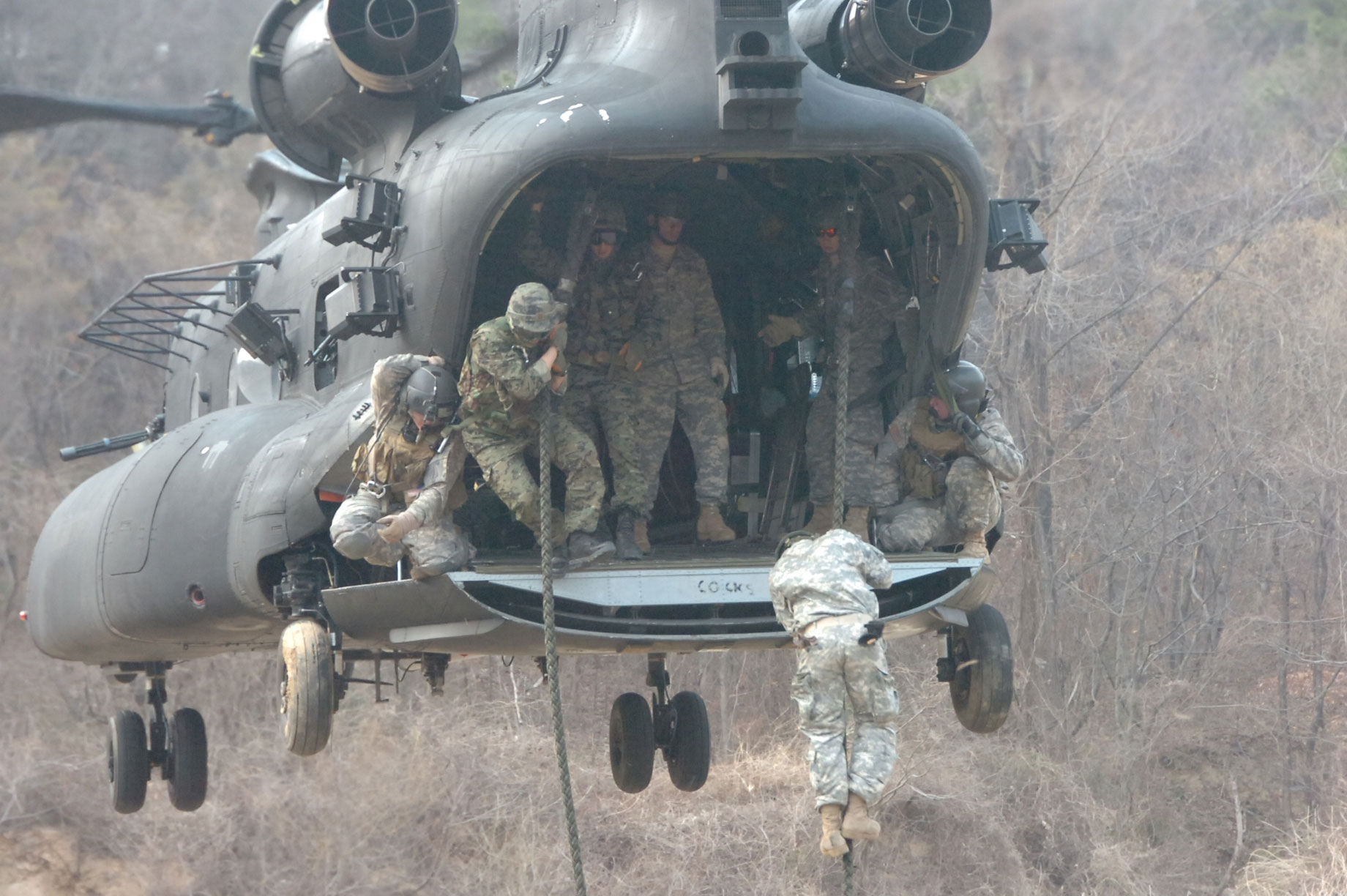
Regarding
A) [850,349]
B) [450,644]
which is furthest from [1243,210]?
[450,644]

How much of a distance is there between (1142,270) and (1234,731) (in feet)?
19.9

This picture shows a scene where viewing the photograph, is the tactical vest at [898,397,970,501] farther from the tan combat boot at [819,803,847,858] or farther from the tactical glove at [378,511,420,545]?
the tactical glove at [378,511,420,545]

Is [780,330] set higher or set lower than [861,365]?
higher

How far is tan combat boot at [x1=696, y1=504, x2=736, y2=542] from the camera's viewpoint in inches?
293

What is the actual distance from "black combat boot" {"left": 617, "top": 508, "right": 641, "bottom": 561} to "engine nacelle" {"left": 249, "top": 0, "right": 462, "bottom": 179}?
1886mm

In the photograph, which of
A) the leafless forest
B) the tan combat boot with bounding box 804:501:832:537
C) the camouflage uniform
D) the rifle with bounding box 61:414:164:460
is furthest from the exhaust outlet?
the leafless forest

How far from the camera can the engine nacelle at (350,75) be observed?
6.88m

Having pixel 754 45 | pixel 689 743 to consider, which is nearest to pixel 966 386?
pixel 754 45

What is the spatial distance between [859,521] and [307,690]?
2434 mm

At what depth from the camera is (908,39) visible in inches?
272

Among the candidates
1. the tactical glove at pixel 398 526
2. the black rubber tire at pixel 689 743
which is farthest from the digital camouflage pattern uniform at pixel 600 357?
the black rubber tire at pixel 689 743

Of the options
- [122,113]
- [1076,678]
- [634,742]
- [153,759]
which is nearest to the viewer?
[634,742]

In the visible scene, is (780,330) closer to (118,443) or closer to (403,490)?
(403,490)

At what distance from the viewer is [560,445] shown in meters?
6.80
